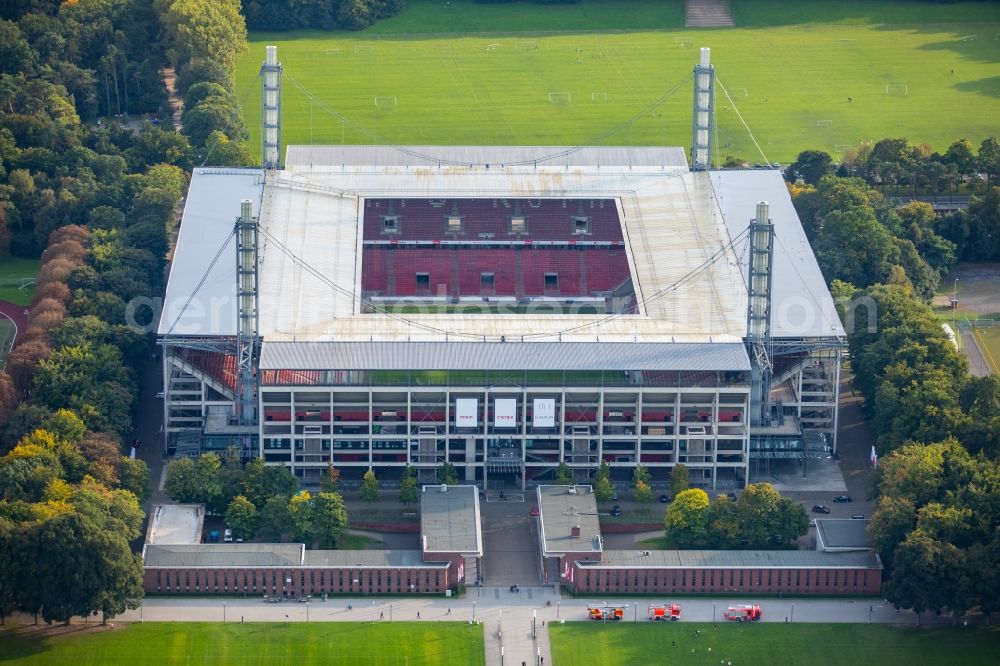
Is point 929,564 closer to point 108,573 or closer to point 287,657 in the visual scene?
point 287,657

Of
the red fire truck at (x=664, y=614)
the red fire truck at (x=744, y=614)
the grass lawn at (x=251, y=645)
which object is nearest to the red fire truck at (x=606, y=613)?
the red fire truck at (x=664, y=614)

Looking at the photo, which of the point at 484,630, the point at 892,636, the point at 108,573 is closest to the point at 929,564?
the point at 892,636

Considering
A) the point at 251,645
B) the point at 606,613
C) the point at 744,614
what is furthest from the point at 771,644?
the point at 251,645

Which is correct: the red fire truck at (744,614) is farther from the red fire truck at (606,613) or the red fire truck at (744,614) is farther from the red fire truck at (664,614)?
the red fire truck at (606,613)

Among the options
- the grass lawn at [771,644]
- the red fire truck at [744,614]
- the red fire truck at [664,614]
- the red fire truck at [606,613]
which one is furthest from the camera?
the red fire truck at [744,614]

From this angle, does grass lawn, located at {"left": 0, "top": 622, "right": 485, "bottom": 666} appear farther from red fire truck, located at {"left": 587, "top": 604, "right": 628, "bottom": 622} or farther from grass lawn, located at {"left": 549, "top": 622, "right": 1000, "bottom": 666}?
red fire truck, located at {"left": 587, "top": 604, "right": 628, "bottom": 622}

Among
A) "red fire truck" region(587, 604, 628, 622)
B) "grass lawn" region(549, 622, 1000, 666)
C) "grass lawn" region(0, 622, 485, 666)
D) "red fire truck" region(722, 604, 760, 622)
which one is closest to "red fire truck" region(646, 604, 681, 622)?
"grass lawn" region(549, 622, 1000, 666)
